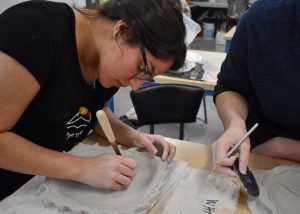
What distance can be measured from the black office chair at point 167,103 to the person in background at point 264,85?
0.56 metres

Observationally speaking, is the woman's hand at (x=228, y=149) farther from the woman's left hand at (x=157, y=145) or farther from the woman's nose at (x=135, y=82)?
the woman's nose at (x=135, y=82)

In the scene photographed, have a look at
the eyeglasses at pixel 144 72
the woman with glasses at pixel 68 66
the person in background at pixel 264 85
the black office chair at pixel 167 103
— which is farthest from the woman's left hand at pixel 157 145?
the black office chair at pixel 167 103

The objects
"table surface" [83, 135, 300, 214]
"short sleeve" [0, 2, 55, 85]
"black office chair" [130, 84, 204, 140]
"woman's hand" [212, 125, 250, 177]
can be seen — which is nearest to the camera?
"short sleeve" [0, 2, 55, 85]

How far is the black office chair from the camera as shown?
1742 millimetres

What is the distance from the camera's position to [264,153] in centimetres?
109

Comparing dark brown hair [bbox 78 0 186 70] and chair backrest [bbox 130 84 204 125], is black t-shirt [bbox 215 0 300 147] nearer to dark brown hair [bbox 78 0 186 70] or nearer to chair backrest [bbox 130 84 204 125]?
dark brown hair [bbox 78 0 186 70]

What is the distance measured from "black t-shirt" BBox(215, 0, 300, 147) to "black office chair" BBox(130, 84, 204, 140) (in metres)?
0.58

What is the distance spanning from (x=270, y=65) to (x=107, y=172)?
0.64 meters

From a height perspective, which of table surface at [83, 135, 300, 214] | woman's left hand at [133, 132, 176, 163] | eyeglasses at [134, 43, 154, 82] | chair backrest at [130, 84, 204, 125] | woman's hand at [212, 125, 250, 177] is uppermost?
eyeglasses at [134, 43, 154, 82]

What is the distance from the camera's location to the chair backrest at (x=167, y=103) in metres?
1.74

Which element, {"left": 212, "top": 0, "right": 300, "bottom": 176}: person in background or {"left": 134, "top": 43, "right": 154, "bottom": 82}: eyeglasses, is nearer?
{"left": 134, "top": 43, "right": 154, "bottom": 82}: eyeglasses

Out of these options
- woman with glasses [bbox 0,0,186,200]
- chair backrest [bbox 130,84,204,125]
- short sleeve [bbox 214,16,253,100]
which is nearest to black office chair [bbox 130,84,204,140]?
chair backrest [bbox 130,84,204,125]

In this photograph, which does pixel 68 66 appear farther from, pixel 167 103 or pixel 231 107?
pixel 167 103

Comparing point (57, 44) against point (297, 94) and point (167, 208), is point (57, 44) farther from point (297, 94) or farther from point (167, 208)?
point (297, 94)
